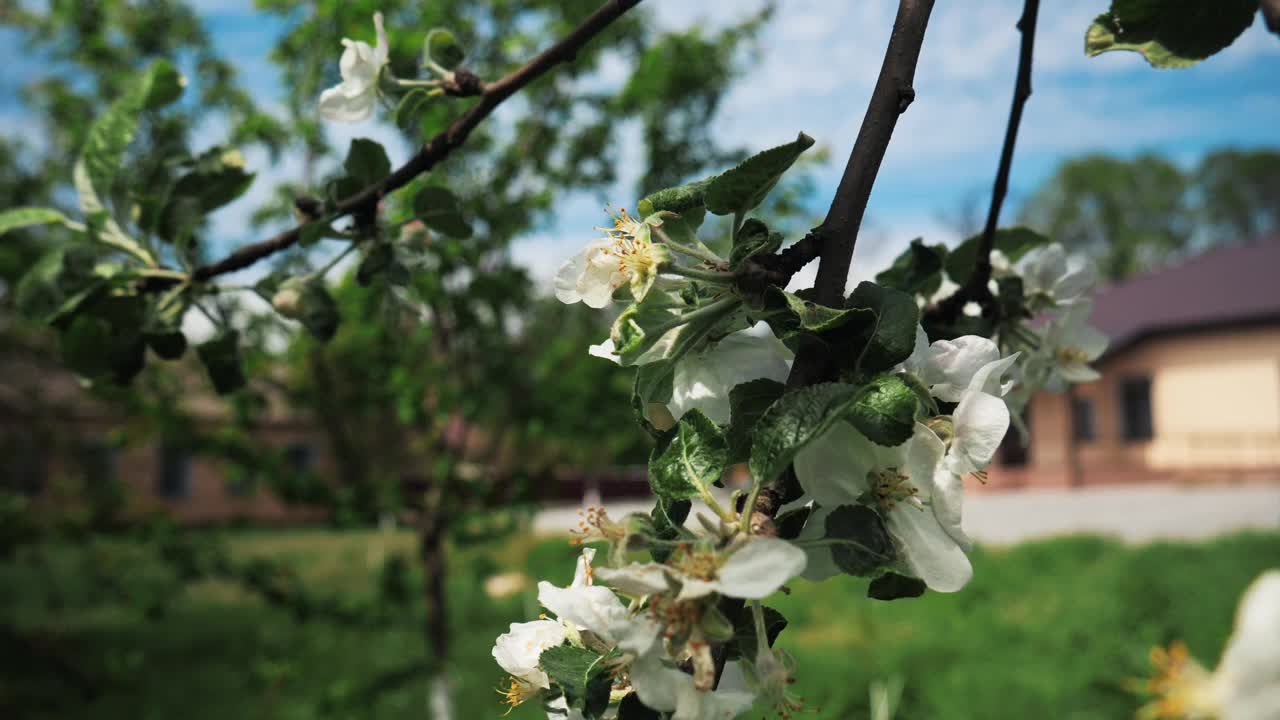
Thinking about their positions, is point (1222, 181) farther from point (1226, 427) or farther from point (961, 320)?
point (961, 320)

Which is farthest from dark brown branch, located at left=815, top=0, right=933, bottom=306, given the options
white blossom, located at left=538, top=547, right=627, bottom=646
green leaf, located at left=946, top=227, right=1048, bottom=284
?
green leaf, located at left=946, top=227, right=1048, bottom=284

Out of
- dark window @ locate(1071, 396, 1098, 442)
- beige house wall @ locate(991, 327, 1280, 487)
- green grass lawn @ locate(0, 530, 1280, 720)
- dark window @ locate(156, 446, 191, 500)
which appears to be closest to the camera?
green grass lawn @ locate(0, 530, 1280, 720)

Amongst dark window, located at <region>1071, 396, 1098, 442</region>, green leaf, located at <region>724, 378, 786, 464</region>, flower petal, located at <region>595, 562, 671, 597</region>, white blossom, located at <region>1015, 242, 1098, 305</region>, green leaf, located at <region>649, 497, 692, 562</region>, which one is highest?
dark window, located at <region>1071, 396, 1098, 442</region>

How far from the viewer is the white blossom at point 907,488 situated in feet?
1.82

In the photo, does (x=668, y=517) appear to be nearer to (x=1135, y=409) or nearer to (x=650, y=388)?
Answer: (x=650, y=388)

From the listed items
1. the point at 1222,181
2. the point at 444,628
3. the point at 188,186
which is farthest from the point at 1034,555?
the point at 1222,181

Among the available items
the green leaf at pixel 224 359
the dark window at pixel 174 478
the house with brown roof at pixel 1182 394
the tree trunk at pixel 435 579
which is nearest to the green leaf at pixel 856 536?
the green leaf at pixel 224 359

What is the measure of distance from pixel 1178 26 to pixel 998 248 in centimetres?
42

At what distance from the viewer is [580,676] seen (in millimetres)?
548

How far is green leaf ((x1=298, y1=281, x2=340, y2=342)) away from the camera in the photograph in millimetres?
1100

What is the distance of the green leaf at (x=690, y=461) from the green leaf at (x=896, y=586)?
0.13 metres

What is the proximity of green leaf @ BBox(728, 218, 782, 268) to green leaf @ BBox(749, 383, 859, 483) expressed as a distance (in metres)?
0.11

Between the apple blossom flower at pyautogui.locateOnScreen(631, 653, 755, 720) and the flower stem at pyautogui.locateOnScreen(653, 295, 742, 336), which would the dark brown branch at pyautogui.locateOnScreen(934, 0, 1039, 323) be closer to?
the flower stem at pyautogui.locateOnScreen(653, 295, 742, 336)

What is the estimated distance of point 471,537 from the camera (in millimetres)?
3781
